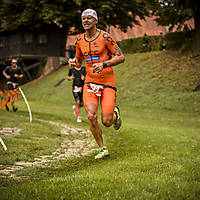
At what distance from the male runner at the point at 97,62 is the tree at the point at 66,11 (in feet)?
88.3

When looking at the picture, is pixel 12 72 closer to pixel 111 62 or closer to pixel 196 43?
pixel 111 62

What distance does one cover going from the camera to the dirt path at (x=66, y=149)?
18.7 feet

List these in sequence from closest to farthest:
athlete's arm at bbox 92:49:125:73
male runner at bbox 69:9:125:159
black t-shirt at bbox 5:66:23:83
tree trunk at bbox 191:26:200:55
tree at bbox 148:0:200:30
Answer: athlete's arm at bbox 92:49:125:73 < male runner at bbox 69:9:125:159 < black t-shirt at bbox 5:66:23:83 < tree at bbox 148:0:200:30 < tree trunk at bbox 191:26:200:55

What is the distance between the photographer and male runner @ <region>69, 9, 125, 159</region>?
20.0ft

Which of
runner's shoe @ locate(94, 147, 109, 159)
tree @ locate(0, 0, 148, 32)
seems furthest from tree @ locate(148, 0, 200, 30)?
runner's shoe @ locate(94, 147, 109, 159)

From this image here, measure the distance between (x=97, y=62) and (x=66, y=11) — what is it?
30.9 m

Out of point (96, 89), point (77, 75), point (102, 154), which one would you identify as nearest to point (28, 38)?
point (77, 75)

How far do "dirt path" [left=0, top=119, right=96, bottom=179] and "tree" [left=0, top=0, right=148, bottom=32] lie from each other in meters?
23.8

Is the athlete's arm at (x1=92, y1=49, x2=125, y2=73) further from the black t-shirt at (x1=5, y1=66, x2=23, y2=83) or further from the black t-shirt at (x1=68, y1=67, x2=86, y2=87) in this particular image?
the black t-shirt at (x1=5, y1=66, x2=23, y2=83)

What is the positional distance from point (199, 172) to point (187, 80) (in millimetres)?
20658

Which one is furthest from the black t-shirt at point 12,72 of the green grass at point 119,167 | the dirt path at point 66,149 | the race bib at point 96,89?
the race bib at point 96,89

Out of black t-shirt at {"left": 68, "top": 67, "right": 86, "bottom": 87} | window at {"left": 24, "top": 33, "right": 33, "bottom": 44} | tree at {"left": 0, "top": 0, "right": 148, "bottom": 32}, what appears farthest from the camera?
window at {"left": 24, "top": 33, "right": 33, "bottom": 44}

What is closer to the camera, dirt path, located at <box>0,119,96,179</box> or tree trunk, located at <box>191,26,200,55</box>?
dirt path, located at <box>0,119,96,179</box>

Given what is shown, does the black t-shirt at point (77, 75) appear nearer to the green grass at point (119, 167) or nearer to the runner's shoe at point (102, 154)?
the green grass at point (119, 167)
